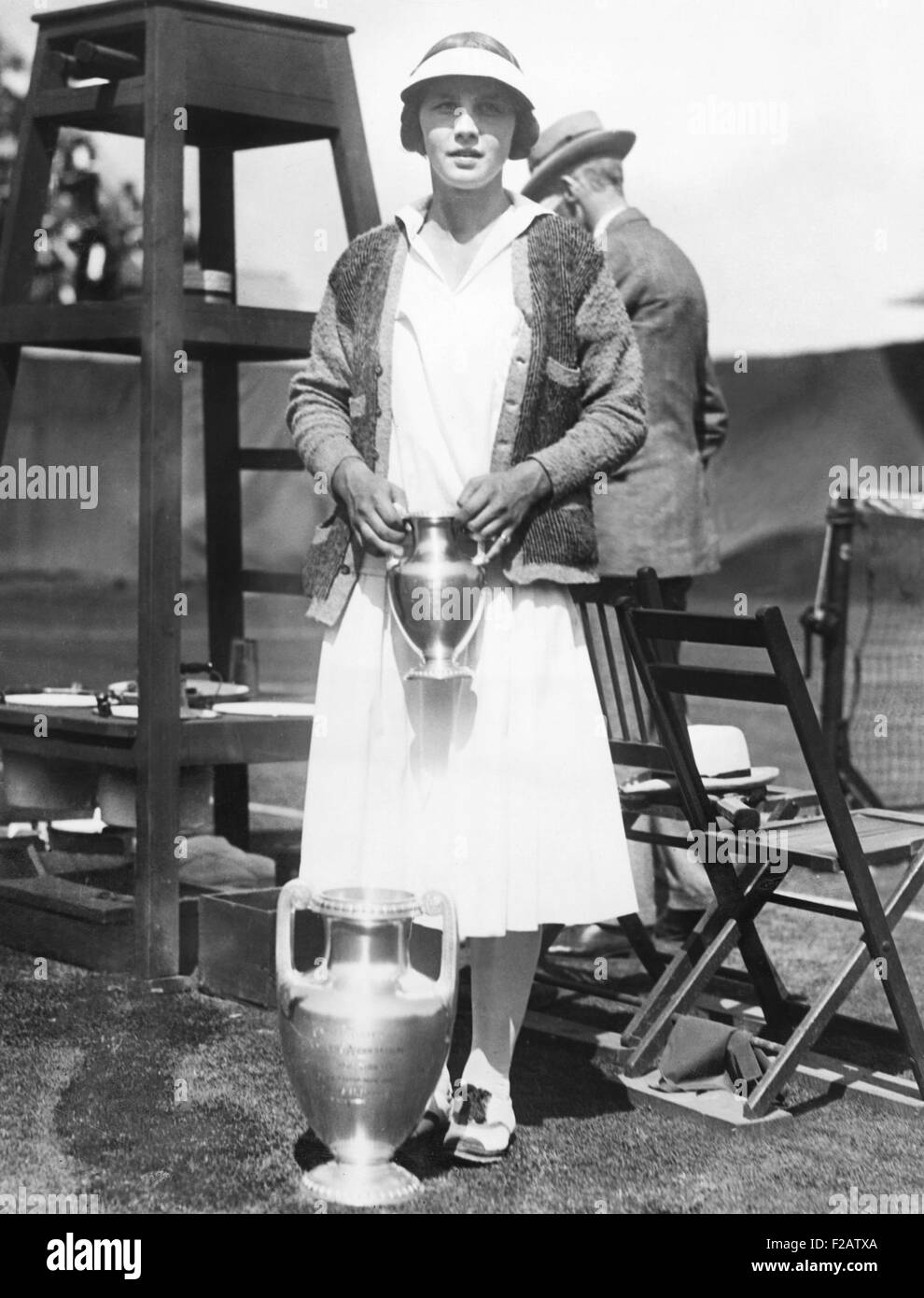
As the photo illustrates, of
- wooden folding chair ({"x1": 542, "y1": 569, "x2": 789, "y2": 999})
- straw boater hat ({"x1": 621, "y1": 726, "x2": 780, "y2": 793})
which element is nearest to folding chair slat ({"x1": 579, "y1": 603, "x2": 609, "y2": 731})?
wooden folding chair ({"x1": 542, "y1": 569, "x2": 789, "y2": 999})

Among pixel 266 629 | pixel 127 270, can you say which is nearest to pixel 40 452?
pixel 266 629

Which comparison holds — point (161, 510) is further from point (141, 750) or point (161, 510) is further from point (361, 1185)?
point (361, 1185)

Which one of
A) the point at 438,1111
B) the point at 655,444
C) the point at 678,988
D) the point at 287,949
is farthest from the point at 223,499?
the point at 287,949

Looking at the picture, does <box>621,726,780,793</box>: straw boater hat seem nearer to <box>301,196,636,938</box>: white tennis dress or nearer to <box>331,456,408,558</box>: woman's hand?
<box>301,196,636,938</box>: white tennis dress

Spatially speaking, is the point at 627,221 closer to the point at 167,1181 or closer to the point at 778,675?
the point at 778,675

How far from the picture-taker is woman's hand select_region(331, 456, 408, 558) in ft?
11.5

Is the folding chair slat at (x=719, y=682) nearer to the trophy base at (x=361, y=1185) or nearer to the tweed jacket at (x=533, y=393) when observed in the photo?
the tweed jacket at (x=533, y=393)

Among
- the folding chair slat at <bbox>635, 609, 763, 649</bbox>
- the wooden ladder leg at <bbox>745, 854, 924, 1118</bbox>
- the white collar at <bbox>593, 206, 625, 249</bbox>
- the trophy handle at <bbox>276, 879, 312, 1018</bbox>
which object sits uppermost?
the white collar at <bbox>593, 206, 625, 249</bbox>

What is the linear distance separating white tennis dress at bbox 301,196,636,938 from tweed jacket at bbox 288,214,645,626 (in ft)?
0.14

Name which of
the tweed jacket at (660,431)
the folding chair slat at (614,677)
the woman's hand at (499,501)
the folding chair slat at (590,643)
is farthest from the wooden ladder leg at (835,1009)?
the tweed jacket at (660,431)

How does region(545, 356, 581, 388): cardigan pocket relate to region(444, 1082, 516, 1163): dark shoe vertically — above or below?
above

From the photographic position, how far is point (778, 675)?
3758mm

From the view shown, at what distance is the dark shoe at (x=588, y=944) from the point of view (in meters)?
5.57
